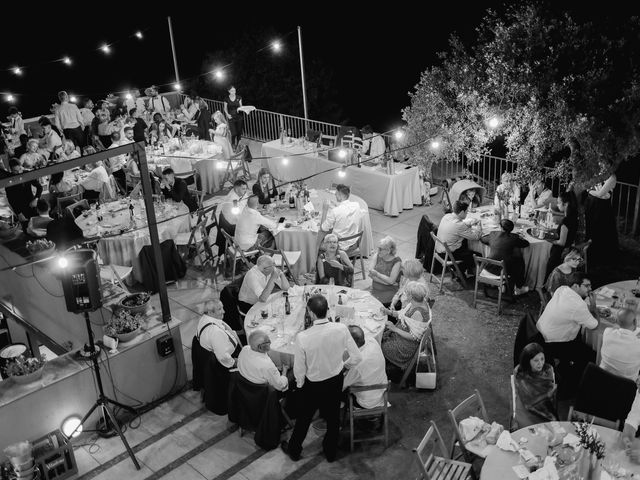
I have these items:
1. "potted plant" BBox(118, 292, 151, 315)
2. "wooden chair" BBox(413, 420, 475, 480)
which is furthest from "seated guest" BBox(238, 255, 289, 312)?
"wooden chair" BBox(413, 420, 475, 480)

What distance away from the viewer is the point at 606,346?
18.3 feet

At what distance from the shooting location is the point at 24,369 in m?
5.74

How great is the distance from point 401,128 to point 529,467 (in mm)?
7450

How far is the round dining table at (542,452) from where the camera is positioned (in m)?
4.49

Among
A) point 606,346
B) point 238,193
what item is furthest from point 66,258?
point 606,346

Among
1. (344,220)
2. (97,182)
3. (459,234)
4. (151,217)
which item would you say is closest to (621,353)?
(459,234)

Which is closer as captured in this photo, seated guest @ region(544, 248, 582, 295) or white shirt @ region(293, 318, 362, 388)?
white shirt @ region(293, 318, 362, 388)

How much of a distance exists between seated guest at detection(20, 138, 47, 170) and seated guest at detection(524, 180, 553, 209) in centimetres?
775

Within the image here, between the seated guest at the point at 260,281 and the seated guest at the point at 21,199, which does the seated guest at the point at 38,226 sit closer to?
the seated guest at the point at 21,199

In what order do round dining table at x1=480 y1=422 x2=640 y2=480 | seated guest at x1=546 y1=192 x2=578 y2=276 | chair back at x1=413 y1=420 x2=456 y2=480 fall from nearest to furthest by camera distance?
1. round dining table at x1=480 y1=422 x2=640 y2=480
2. chair back at x1=413 y1=420 x2=456 y2=480
3. seated guest at x1=546 y1=192 x2=578 y2=276

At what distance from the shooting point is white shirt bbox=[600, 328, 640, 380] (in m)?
5.50

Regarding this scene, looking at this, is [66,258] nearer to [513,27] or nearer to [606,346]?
[606,346]

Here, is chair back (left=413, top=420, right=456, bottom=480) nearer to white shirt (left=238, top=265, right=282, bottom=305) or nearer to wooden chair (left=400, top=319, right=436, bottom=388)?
wooden chair (left=400, top=319, right=436, bottom=388)

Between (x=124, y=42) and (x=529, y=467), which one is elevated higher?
(x=124, y=42)
